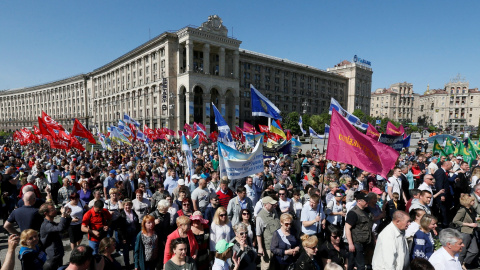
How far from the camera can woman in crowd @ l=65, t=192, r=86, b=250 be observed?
564 centimetres

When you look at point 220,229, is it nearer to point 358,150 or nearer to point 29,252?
point 29,252

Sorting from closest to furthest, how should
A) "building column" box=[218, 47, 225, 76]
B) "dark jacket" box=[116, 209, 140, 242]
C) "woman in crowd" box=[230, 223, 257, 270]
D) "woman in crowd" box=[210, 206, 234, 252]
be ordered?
"woman in crowd" box=[230, 223, 257, 270] → "woman in crowd" box=[210, 206, 234, 252] → "dark jacket" box=[116, 209, 140, 242] → "building column" box=[218, 47, 225, 76]

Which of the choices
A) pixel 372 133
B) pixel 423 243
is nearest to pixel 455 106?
pixel 372 133

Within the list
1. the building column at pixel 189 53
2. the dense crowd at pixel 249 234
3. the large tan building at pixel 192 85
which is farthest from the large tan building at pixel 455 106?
the dense crowd at pixel 249 234

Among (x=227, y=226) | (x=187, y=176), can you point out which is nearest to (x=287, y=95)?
(x=187, y=176)

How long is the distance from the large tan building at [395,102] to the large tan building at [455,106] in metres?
10.9

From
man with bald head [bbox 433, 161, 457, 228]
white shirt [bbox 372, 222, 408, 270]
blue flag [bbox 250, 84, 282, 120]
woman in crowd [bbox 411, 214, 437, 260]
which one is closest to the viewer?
white shirt [bbox 372, 222, 408, 270]

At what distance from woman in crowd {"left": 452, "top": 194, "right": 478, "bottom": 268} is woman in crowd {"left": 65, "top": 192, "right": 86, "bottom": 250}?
25.4 feet

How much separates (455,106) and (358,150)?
151612 mm

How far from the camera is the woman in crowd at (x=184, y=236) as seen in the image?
13.5ft

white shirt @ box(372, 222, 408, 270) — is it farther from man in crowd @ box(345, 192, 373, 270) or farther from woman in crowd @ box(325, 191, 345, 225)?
woman in crowd @ box(325, 191, 345, 225)

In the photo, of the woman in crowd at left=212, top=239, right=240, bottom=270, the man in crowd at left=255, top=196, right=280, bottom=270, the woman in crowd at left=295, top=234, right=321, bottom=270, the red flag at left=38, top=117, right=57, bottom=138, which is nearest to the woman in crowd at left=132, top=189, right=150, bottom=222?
the man in crowd at left=255, top=196, right=280, bottom=270

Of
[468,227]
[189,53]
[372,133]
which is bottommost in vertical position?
[468,227]

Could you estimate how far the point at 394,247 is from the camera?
3865 millimetres
